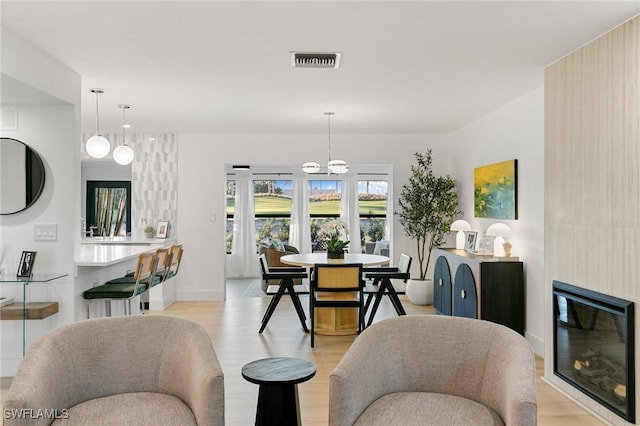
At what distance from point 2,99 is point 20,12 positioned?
1201 millimetres

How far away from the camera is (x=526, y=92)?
15.9ft

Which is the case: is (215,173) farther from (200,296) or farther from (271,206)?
(271,206)

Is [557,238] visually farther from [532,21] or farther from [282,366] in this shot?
[282,366]

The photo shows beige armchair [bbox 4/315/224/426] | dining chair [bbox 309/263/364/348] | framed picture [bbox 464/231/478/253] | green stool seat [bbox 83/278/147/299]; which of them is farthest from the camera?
framed picture [bbox 464/231/478/253]

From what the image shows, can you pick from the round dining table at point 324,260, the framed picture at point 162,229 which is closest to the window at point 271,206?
the framed picture at point 162,229

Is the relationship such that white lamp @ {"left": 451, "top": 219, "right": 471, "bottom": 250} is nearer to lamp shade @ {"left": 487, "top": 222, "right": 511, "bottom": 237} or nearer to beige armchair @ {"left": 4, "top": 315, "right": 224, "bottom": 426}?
lamp shade @ {"left": 487, "top": 222, "right": 511, "bottom": 237}

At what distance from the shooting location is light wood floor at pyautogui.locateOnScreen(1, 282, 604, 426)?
321 centimetres

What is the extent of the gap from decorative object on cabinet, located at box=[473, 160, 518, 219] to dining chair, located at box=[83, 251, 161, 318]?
347 centimetres

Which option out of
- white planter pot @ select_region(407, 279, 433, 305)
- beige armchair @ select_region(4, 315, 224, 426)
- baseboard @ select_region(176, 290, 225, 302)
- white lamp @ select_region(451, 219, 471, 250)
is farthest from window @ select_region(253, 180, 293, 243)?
beige armchair @ select_region(4, 315, 224, 426)

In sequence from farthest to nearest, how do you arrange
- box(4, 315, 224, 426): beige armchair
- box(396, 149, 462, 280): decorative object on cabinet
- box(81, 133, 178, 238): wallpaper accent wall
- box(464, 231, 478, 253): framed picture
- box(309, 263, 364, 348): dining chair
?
box(81, 133, 178, 238): wallpaper accent wall < box(396, 149, 462, 280): decorative object on cabinet < box(464, 231, 478, 253): framed picture < box(309, 263, 364, 348): dining chair < box(4, 315, 224, 426): beige armchair

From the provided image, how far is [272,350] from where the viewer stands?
187 inches

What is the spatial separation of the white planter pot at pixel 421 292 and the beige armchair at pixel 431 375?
4.55 m

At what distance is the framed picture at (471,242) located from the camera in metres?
5.82

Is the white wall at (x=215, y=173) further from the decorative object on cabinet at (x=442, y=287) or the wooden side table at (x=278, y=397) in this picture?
the wooden side table at (x=278, y=397)
